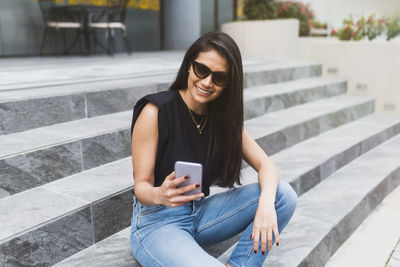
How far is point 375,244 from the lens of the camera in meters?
2.68

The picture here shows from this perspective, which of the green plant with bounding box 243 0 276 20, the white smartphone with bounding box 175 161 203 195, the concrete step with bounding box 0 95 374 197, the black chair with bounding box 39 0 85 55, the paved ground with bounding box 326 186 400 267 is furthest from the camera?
the green plant with bounding box 243 0 276 20

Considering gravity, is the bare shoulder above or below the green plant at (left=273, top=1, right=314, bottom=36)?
below

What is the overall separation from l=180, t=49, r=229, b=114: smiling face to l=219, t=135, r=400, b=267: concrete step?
956mm

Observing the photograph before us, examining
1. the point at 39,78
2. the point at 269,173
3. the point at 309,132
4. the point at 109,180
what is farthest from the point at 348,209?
the point at 39,78

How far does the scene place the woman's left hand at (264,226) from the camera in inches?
67.5

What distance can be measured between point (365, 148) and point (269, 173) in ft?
8.84

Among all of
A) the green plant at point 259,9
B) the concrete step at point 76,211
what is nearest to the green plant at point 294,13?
the green plant at point 259,9

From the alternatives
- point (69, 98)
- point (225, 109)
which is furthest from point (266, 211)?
point (69, 98)

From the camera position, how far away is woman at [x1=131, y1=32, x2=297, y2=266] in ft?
5.20

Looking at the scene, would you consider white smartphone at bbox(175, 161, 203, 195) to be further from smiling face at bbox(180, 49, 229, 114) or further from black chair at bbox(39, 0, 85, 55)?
black chair at bbox(39, 0, 85, 55)

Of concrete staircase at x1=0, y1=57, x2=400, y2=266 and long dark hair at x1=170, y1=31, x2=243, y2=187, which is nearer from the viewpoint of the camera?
long dark hair at x1=170, y1=31, x2=243, y2=187

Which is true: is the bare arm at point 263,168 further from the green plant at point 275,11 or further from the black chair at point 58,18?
the green plant at point 275,11

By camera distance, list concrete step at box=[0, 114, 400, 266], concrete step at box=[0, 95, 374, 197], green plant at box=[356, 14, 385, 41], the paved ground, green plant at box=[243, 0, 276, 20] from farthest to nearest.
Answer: green plant at box=[243, 0, 276, 20] → green plant at box=[356, 14, 385, 41] → the paved ground → concrete step at box=[0, 95, 374, 197] → concrete step at box=[0, 114, 400, 266]

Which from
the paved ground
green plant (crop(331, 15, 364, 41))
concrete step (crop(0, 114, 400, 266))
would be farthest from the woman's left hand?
green plant (crop(331, 15, 364, 41))
